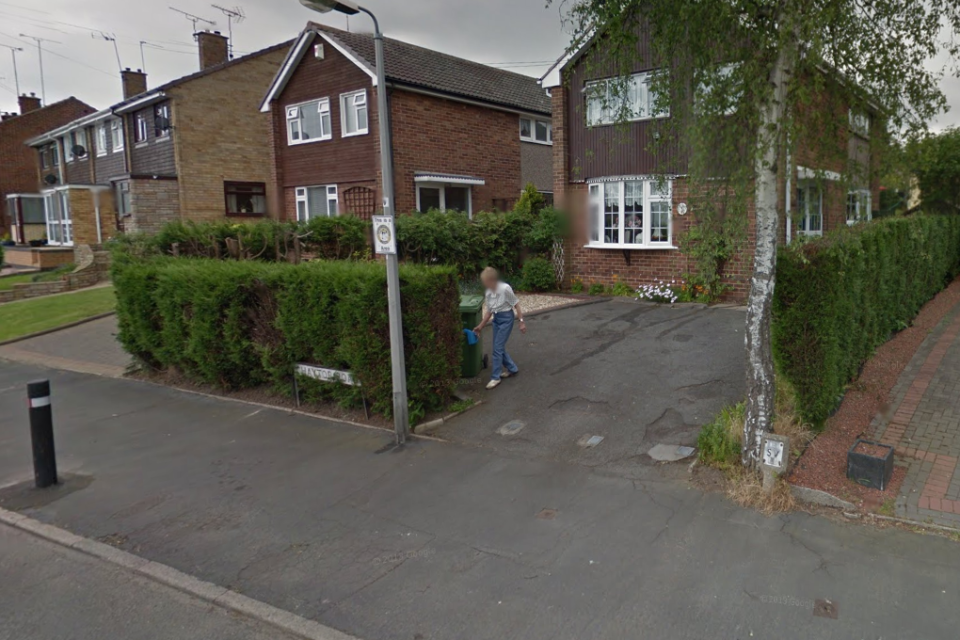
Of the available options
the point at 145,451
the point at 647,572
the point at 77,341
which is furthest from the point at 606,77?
the point at 77,341

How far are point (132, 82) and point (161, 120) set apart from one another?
960cm

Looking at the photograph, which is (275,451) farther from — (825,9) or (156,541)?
(825,9)

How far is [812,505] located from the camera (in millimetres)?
5219

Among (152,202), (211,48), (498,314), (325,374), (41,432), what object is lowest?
(41,432)

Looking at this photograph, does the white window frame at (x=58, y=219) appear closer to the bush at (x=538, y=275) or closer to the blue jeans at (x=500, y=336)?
the bush at (x=538, y=275)

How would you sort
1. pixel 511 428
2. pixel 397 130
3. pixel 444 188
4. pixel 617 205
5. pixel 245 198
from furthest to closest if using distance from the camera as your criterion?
pixel 245 198
pixel 444 188
pixel 397 130
pixel 617 205
pixel 511 428

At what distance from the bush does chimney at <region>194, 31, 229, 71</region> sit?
20.3 metres

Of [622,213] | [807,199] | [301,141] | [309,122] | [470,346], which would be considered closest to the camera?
[807,199]

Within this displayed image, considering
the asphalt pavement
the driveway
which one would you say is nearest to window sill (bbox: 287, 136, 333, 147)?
the driveway

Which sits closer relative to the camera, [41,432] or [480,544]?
[480,544]

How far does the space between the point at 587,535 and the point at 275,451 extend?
3685mm

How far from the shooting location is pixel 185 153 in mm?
25203

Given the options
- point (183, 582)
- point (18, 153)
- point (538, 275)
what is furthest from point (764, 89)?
point (18, 153)

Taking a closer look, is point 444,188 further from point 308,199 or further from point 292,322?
point 292,322
